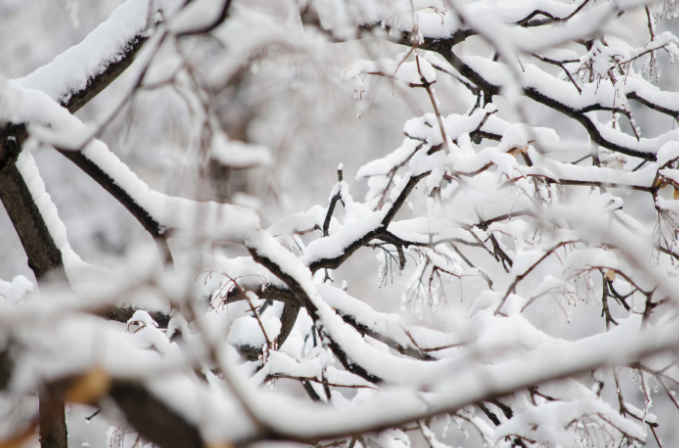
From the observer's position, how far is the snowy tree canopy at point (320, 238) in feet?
1.70

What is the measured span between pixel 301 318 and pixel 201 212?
7.97ft

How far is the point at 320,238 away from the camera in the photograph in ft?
6.20

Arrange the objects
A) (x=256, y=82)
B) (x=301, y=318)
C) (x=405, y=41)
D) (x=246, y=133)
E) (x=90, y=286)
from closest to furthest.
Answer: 1. (x=256, y=82)
2. (x=246, y=133)
3. (x=90, y=286)
4. (x=405, y=41)
5. (x=301, y=318)

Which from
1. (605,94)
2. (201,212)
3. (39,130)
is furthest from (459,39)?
(201,212)

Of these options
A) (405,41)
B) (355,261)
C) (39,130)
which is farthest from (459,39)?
(355,261)

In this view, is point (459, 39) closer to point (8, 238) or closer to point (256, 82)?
point (256, 82)

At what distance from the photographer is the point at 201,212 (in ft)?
1.77

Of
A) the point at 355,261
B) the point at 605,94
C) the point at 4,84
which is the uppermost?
the point at 355,261

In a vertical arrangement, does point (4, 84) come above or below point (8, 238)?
below

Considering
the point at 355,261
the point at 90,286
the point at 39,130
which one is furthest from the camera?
the point at 355,261

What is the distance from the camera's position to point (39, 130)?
1.39m

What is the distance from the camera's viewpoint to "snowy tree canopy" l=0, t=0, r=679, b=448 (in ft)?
1.70

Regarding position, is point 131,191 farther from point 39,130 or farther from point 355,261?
point 355,261

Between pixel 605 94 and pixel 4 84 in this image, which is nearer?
pixel 4 84
